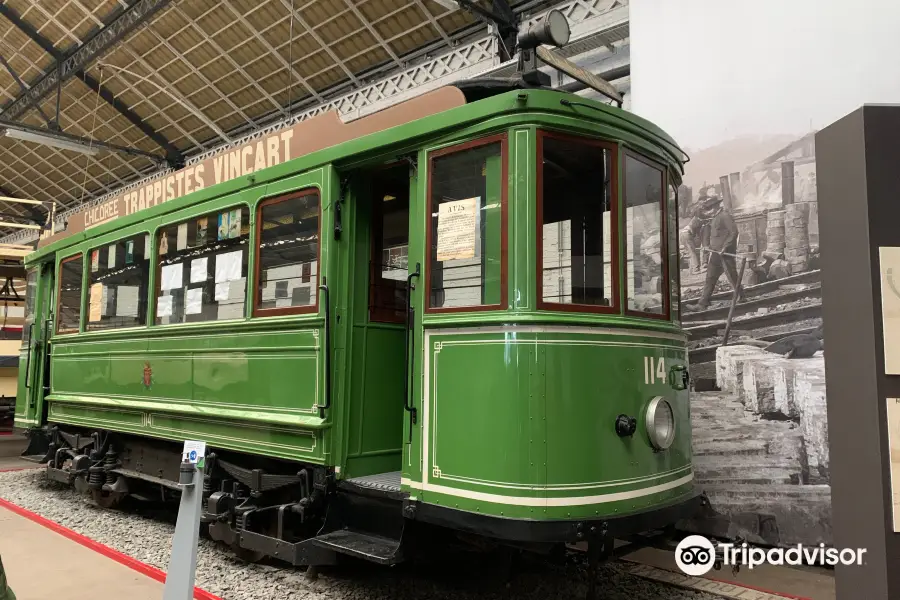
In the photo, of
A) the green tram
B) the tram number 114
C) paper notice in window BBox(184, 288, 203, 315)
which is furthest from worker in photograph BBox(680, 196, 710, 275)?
paper notice in window BBox(184, 288, 203, 315)

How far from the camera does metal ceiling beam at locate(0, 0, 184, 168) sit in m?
13.1

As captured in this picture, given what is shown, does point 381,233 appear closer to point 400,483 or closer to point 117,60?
point 400,483

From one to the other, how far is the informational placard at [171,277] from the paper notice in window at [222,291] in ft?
2.06

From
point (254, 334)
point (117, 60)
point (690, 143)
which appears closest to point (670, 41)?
point (690, 143)

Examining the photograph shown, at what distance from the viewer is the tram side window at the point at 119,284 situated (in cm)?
600

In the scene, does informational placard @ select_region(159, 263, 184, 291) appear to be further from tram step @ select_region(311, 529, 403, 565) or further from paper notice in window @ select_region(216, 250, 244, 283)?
tram step @ select_region(311, 529, 403, 565)

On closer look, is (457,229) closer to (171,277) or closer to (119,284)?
(171,277)

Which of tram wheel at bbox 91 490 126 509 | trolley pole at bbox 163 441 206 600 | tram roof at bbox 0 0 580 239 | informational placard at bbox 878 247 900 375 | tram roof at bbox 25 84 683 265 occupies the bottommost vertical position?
tram wheel at bbox 91 490 126 509

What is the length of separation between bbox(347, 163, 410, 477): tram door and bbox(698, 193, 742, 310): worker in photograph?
9.20 feet

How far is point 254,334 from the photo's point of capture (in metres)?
4.61

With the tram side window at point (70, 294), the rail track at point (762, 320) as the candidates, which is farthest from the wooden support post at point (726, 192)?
the tram side window at point (70, 294)

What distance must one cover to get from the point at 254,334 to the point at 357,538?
1.56 metres

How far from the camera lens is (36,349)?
8039 millimetres

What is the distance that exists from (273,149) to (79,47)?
1089cm
